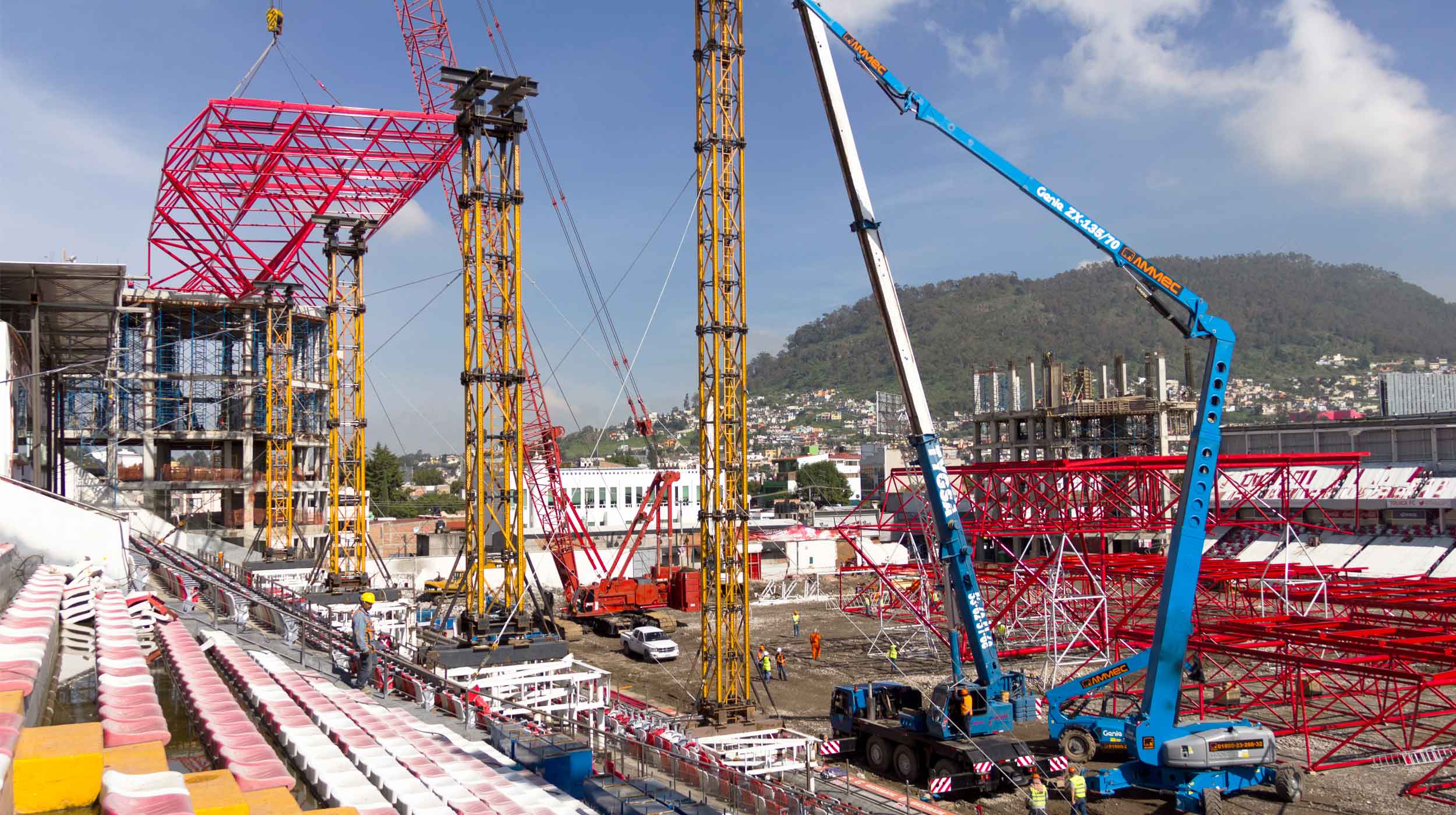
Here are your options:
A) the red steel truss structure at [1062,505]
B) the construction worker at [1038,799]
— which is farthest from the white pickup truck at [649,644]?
the construction worker at [1038,799]

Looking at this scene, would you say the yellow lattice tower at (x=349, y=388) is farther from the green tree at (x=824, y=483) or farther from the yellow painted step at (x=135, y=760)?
the green tree at (x=824, y=483)

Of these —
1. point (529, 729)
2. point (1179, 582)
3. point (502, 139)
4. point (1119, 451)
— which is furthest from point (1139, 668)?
point (1119, 451)

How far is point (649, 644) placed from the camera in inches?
1379

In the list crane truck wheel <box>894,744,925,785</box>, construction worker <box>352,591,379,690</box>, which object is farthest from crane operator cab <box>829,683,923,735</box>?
construction worker <box>352,591,379,690</box>

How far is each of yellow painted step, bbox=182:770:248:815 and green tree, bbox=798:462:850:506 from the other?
108298 millimetres

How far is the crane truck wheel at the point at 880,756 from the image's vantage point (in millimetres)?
20281

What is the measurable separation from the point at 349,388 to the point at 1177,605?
35.9 m

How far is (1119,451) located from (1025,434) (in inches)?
322

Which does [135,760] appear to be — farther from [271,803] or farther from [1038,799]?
[1038,799]

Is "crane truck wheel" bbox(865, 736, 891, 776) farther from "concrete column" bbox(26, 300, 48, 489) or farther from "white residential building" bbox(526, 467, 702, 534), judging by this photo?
"white residential building" bbox(526, 467, 702, 534)

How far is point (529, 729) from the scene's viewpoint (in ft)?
51.1

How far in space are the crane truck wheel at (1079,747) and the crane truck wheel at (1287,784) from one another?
3027mm

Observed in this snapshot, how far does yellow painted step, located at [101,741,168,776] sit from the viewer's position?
732 centimetres

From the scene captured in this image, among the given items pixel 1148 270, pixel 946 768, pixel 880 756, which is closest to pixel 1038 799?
pixel 946 768
